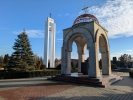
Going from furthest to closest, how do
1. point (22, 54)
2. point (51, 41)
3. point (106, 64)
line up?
point (51, 41), point (22, 54), point (106, 64)

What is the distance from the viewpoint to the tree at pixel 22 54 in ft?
61.1

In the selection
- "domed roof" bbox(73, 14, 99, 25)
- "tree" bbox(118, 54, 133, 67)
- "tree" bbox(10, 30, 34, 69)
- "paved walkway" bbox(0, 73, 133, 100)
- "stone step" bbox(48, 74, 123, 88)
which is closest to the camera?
"paved walkway" bbox(0, 73, 133, 100)

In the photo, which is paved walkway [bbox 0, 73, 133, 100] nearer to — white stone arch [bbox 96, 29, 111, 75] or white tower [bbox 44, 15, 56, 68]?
white stone arch [bbox 96, 29, 111, 75]

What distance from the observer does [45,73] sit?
1895 centimetres

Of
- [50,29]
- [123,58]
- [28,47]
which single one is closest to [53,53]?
[50,29]

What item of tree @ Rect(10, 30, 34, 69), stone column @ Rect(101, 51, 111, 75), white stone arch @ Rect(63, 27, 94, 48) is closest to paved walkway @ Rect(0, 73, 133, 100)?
white stone arch @ Rect(63, 27, 94, 48)

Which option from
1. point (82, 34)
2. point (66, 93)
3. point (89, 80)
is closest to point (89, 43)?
point (82, 34)

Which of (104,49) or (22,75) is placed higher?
(104,49)

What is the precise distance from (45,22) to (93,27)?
31.7 m

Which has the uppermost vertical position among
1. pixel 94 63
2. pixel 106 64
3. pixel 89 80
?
pixel 94 63

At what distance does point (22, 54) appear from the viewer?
66.3 feet

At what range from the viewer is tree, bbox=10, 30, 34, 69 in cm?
1861

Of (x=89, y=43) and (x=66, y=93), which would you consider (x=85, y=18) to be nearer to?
(x=89, y=43)

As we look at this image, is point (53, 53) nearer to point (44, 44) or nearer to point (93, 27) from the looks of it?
point (44, 44)
